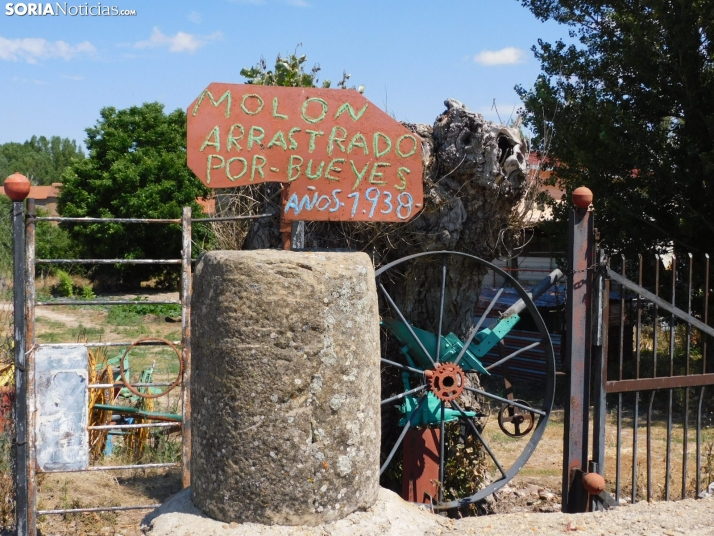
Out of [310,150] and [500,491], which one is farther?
[500,491]

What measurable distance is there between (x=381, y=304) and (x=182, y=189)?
22.7 m

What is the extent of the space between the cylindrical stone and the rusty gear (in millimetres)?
1663

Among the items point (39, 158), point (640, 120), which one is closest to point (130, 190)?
point (640, 120)

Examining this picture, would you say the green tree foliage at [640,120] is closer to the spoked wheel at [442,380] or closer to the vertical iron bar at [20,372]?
the spoked wheel at [442,380]

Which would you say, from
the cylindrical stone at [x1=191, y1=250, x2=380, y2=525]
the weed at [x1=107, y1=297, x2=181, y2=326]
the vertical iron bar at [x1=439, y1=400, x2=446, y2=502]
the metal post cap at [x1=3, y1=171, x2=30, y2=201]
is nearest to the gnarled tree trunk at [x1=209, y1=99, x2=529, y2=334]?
the vertical iron bar at [x1=439, y1=400, x2=446, y2=502]

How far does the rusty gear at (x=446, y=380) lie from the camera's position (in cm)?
509

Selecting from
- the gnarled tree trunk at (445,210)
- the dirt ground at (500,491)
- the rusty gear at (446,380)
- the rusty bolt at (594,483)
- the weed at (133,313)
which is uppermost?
the gnarled tree trunk at (445,210)

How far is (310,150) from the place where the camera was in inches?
158

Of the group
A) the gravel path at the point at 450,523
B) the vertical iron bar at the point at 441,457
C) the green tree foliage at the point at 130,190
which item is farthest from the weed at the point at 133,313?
the gravel path at the point at 450,523

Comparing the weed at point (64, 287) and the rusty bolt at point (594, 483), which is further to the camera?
the weed at point (64, 287)

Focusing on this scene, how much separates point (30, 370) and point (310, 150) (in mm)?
2366

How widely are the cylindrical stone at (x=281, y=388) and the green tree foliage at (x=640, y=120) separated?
25.6 feet

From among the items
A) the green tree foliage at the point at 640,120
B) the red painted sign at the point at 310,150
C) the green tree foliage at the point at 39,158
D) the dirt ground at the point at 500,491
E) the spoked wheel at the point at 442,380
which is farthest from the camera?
the green tree foliage at the point at 39,158

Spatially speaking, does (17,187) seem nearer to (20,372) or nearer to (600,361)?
(20,372)
